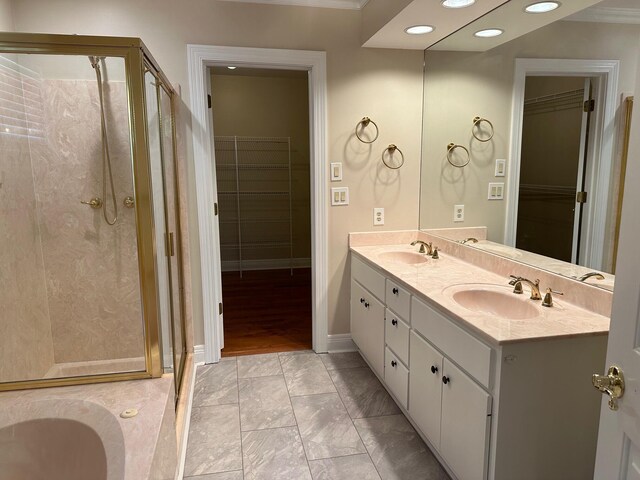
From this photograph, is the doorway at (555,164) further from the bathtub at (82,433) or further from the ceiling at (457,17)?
the bathtub at (82,433)

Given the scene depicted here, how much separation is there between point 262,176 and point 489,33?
3.75m

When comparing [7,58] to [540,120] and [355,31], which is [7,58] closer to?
[355,31]

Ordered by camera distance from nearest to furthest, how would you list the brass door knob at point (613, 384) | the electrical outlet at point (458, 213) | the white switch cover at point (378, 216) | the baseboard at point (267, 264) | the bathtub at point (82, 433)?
the brass door knob at point (613, 384) → the bathtub at point (82, 433) → the electrical outlet at point (458, 213) → the white switch cover at point (378, 216) → the baseboard at point (267, 264)

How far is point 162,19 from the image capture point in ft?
8.79

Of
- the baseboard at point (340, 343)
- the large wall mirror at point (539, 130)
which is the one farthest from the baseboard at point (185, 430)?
the large wall mirror at point (539, 130)

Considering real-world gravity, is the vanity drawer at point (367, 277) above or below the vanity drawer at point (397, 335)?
above

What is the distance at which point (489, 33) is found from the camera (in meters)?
2.36

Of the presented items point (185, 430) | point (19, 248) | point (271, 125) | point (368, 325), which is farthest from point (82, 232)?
point (271, 125)

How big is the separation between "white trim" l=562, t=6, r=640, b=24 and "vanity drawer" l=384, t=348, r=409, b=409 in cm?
175

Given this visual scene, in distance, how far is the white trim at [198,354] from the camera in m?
3.06

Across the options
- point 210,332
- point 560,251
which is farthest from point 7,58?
point 560,251

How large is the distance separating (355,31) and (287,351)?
7.75 ft

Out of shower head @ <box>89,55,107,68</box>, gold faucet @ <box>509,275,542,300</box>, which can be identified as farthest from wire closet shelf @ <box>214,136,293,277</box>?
gold faucet @ <box>509,275,542,300</box>

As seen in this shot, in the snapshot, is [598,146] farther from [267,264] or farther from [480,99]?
[267,264]
